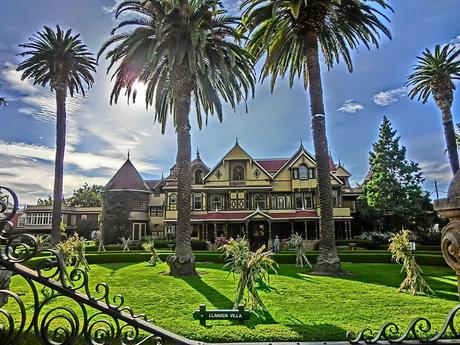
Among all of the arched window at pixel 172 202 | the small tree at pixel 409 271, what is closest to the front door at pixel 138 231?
the arched window at pixel 172 202

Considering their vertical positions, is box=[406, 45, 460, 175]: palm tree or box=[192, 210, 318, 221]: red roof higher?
box=[406, 45, 460, 175]: palm tree

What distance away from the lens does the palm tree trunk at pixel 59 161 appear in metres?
25.2

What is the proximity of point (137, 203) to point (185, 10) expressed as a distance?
3261 centimetres

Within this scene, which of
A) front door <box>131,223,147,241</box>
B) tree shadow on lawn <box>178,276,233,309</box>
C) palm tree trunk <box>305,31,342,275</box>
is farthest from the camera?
front door <box>131,223,147,241</box>

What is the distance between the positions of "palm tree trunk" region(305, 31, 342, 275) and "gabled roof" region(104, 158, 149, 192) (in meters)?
33.0

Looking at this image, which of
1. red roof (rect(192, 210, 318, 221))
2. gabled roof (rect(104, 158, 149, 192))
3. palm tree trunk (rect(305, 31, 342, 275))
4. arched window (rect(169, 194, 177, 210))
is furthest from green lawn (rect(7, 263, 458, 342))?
gabled roof (rect(104, 158, 149, 192))

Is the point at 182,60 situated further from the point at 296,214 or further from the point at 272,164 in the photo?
the point at 272,164

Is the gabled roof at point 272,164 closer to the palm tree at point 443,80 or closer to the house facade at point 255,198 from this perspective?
the house facade at point 255,198

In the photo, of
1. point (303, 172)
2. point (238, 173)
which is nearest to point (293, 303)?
point (238, 173)

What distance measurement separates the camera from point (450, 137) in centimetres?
2670

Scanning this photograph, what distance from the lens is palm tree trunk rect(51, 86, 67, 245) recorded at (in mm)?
25203

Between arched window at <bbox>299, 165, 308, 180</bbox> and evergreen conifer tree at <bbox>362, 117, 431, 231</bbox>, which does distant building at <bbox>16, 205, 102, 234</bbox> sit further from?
evergreen conifer tree at <bbox>362, 117, 431, 231</bbox>

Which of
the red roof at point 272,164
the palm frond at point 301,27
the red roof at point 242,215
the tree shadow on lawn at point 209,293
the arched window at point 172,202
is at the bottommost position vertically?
the tree shadow on lawn at point 209,293

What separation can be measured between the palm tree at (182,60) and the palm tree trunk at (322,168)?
11.4 ft
